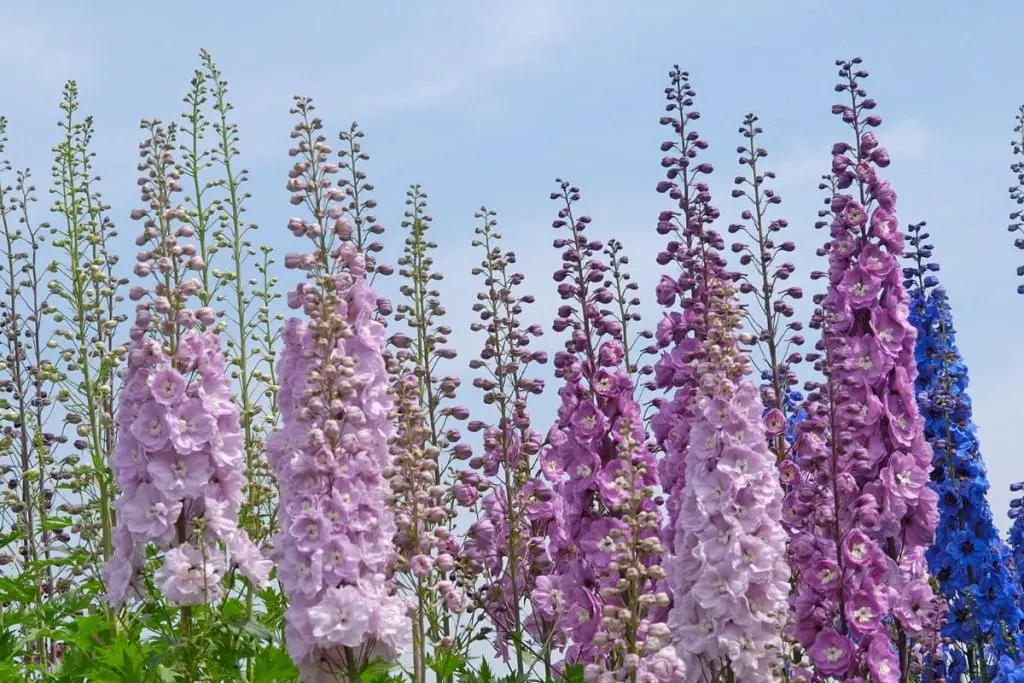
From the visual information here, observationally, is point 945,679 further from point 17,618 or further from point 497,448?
point 17,618

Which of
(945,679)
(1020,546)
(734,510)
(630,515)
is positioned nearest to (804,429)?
(734,510)

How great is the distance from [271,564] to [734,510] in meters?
2.50

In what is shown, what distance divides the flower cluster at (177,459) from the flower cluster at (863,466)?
313 cm

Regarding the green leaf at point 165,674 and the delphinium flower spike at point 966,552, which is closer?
the green leaf at point 165,674

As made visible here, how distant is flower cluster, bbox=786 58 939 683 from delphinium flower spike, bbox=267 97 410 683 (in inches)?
96.0

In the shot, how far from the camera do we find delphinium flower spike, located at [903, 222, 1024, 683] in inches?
400

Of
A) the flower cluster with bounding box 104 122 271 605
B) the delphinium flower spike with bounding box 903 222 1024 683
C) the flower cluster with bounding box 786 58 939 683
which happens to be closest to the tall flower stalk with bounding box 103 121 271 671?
the flower cluster with bounding box 104 122 271 605

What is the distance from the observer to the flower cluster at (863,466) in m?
8.54

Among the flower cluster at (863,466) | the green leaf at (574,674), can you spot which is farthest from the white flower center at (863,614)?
the green leaf at (574,674)

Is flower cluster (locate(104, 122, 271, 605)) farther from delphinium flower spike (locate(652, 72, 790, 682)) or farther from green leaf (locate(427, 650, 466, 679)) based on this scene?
delphinium flower spike (locate(652, 72, 790, 682))

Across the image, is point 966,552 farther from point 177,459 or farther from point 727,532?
point 177,459

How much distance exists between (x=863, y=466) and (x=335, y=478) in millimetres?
3186

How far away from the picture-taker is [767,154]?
961 centimetres

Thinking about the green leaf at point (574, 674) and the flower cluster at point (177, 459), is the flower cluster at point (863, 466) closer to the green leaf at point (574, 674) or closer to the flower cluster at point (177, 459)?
the green leaf at point (574, 674)
